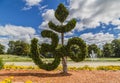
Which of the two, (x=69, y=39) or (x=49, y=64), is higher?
(x=69, y=39)

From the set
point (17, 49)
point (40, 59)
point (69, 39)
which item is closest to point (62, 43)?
point (69, 39)

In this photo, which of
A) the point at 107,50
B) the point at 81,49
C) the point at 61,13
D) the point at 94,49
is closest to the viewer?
the point at 81,49

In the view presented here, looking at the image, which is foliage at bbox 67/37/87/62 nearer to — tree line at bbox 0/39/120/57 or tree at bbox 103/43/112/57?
tree line at bbox 0/39/120/57

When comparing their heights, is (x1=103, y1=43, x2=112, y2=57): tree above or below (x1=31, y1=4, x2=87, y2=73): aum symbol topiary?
above

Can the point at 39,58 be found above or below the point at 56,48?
below

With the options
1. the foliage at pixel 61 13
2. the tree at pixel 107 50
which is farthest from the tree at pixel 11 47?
the foliage at pixel 61 13

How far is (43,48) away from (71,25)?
6.20 feet

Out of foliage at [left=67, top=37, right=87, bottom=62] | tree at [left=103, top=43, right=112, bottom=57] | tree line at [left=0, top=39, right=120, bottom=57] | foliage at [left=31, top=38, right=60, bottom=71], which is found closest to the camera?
foliage at [left=67, top=37, right=87, bottom=62]

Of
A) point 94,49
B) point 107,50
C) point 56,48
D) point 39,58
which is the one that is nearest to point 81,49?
point 56,48

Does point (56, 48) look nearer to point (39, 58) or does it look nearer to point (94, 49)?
point (39, 58)

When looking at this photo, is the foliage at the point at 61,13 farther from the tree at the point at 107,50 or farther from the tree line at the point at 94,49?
the tree at the point at 107,50

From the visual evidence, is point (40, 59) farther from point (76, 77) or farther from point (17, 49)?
point (17, 49)

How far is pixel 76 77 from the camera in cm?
1251

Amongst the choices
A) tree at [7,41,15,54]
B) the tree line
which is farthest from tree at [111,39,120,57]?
tree at [7,41,15,54]
